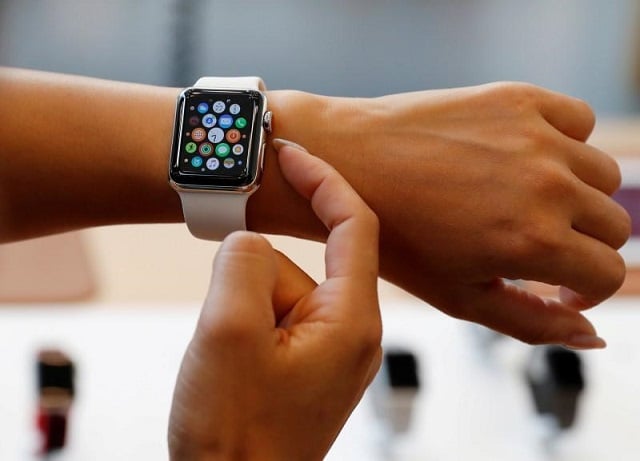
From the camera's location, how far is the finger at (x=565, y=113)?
0.78m

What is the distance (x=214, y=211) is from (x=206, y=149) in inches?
2.2

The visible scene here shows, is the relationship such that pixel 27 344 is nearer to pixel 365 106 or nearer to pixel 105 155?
pixel 105 155

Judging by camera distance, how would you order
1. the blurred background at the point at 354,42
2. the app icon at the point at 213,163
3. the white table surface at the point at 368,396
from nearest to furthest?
the app icon at the point at 213,163 → the white table surface at the point at 368,396 → the blurred background at the point at 354,42

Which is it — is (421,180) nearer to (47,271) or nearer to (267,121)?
(267,121)

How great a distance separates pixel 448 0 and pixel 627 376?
1142 millimetres

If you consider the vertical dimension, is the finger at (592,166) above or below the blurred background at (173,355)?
above

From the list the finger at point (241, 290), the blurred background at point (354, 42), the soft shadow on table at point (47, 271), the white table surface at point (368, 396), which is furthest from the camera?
the blurred background at point (354, 42)

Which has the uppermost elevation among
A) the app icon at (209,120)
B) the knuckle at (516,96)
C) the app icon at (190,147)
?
the knuckle at (516,96)

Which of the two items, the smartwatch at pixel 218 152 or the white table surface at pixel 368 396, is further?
the white table surface at pixel 368 396

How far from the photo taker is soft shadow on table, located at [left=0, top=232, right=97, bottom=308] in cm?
103

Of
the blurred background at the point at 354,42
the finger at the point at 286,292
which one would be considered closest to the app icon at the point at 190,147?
the finger at the point at 286,292

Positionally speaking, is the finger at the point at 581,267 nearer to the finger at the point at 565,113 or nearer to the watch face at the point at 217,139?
the finger at the point at 565,113

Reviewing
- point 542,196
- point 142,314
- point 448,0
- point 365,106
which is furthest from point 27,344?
point 448,0

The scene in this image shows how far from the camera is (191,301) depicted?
105cm
